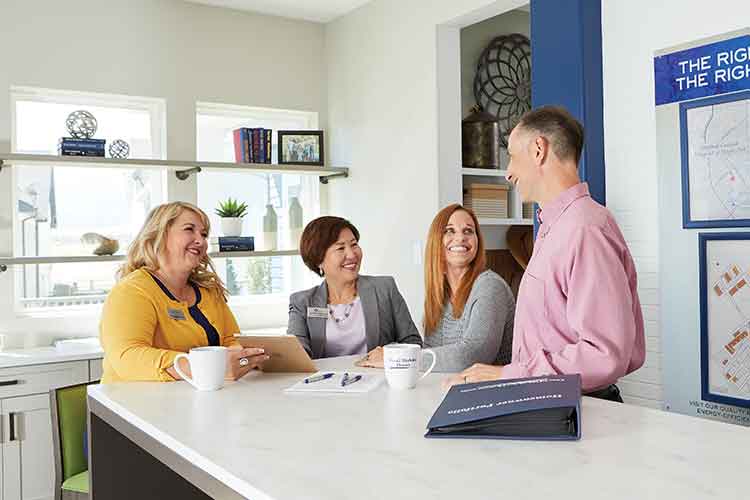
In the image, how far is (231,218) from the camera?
4.48 meters

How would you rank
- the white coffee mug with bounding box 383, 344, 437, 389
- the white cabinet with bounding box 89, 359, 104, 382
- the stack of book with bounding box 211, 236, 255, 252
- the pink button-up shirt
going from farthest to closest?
the stack of book with bounding box 211, 236, 255, 252 → the white cabinet with bounding box 89, 359, 104, 382 → the white coffee mug with bounding box 383, 344, 437, 389 → the pink button-up shirt

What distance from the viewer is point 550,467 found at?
112cm

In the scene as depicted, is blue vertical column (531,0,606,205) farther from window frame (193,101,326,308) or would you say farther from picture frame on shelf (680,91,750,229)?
window frame (193,101,326,308)

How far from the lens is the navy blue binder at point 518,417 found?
1.27m

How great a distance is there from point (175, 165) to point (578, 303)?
315 cm

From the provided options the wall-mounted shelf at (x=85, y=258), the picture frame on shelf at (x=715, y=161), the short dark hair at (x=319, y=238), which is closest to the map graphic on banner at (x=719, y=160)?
the picture frame on shelf at (x=715, y=161)

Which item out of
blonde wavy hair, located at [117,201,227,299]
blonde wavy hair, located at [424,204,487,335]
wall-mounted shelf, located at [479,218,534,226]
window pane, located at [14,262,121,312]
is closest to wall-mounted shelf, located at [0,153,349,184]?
window pane, located at [14,262,121,312]

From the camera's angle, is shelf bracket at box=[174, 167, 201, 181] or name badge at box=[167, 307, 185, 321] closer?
name badge at box=[167, 307, 185, 321]

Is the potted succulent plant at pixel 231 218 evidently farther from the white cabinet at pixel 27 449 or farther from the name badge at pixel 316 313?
the name badge at pixel 316 313

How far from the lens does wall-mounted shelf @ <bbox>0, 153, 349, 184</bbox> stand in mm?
3895

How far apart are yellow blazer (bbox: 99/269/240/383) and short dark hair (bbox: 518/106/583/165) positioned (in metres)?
1.09

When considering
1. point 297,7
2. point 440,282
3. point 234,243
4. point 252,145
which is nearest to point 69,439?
point 440,282

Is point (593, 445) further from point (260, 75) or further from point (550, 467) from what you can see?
point (260, 75)

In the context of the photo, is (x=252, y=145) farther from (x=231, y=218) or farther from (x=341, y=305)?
(x=341, y=305)
